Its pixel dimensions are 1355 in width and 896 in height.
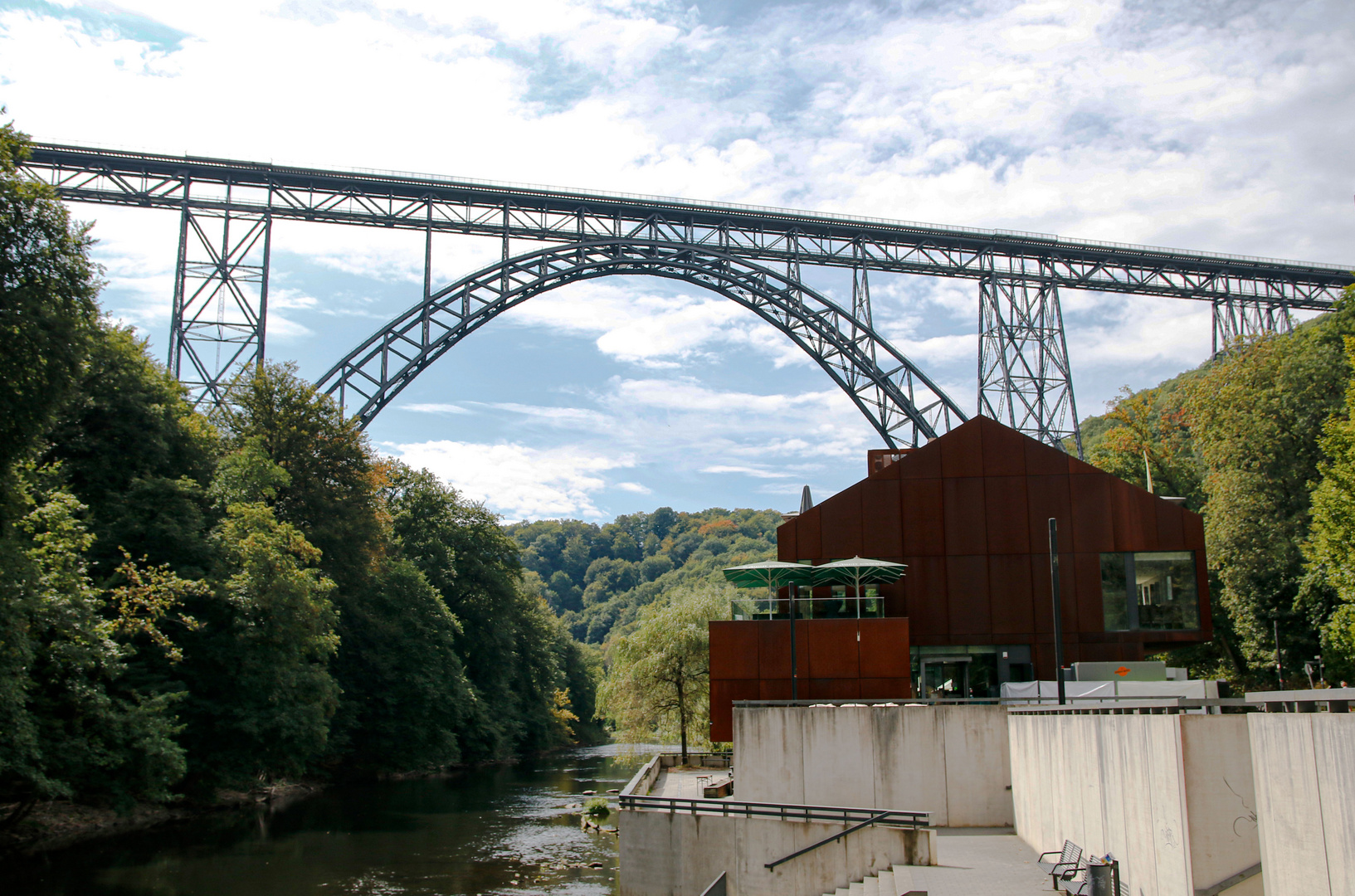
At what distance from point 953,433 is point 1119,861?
52.5 feet

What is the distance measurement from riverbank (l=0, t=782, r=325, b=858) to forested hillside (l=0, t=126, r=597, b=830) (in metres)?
0.44

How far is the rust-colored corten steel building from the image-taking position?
976 inches

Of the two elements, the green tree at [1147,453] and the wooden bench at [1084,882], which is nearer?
the wooden bench at [1084,882]

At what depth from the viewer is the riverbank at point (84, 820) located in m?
24.1

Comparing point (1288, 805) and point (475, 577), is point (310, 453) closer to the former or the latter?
point (475, 577)

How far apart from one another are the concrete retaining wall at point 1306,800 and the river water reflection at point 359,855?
52.0ft

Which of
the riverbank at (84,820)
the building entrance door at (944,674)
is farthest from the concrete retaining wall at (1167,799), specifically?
the riverbank at (84,820)

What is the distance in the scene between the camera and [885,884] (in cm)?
1503

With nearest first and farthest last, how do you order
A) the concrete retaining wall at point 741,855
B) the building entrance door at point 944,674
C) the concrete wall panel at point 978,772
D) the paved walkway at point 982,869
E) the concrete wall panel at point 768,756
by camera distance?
the paved walkway at point 982,869
the concrete retaining wall at point 741,855
the concrete wall panel at point 978,772
the concrete wall panel at point 768,756
the building entrance door at point 944,674

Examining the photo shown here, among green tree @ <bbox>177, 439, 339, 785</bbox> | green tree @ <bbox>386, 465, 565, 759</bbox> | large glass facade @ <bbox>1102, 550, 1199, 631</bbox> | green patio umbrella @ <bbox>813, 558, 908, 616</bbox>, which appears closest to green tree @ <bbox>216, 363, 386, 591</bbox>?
green tree @ <bbox>177, 439, 339, 785</bbox>

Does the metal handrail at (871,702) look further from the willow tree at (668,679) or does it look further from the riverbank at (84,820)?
the riverbank at (84,820)

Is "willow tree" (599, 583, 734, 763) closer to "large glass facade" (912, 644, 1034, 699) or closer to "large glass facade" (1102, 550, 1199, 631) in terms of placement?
"large glass facade" (912, 644, 1034, 699)

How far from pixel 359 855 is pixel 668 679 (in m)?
12.5

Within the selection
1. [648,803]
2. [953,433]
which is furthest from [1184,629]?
[648,803]
